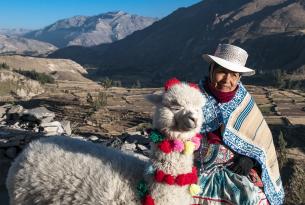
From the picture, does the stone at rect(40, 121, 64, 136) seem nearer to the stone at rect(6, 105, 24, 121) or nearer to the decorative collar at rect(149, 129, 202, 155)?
the stone at rect(6, 105, 24, 121)

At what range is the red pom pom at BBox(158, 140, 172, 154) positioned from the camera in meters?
3.63

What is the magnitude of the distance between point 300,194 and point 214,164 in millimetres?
5029

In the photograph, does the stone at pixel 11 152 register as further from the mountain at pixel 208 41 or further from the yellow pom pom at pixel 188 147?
the mountain at pixel 208 41

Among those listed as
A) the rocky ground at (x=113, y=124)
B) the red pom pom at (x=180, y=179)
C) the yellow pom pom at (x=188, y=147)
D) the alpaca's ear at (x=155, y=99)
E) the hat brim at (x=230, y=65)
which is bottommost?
the rocky ground at (x=113, y=124)

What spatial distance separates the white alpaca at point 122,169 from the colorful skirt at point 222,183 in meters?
0.23

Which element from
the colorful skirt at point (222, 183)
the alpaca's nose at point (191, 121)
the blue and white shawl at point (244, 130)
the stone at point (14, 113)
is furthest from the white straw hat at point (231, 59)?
the stone at point (14, 113)

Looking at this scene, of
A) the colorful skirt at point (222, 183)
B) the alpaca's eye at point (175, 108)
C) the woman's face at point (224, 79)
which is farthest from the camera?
the woman's face at point (224, 79)

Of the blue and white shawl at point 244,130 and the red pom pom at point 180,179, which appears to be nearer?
the red pom pom at point 180,179

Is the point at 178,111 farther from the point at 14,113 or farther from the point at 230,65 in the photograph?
the point at 14,113

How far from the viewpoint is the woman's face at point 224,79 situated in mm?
4242

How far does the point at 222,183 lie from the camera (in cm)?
397

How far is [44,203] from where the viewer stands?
4.00 m

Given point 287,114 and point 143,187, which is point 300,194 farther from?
point 287,114

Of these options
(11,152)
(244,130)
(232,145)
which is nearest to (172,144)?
(232,145)
